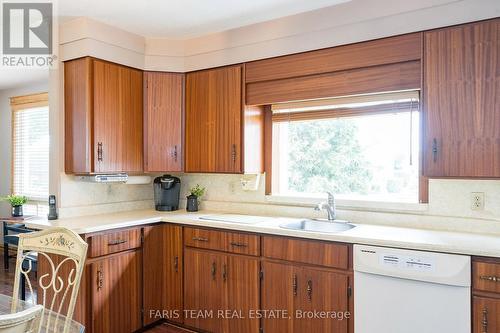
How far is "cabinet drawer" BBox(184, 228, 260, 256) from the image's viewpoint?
2.52 meters

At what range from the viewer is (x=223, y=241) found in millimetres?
2648

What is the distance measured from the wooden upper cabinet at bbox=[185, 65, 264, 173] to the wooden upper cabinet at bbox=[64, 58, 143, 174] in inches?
20.1

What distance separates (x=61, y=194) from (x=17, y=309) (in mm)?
1366

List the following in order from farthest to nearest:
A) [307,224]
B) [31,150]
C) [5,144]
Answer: [5,144]
[31,150]
[307,224]

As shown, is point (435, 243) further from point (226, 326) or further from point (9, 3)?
point (9, 3)

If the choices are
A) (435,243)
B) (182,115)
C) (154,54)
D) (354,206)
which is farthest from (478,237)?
(154,54)

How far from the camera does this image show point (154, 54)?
10.5 feet

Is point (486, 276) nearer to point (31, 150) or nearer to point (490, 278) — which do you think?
point (490, 278)

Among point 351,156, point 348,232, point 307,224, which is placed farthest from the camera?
point 351,156

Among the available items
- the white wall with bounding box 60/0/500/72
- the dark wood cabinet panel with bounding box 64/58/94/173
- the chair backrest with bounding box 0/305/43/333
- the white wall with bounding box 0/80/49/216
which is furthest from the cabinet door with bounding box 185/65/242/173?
the white wall with bounding box 0/80/49/216

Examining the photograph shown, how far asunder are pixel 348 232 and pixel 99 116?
205cm

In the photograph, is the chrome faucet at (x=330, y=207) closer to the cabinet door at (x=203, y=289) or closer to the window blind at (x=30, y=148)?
the cabinet door at (x=203, y=289)

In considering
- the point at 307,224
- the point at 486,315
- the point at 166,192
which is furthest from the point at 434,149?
the point at 166,192

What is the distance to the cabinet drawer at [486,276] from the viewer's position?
5.83ft
